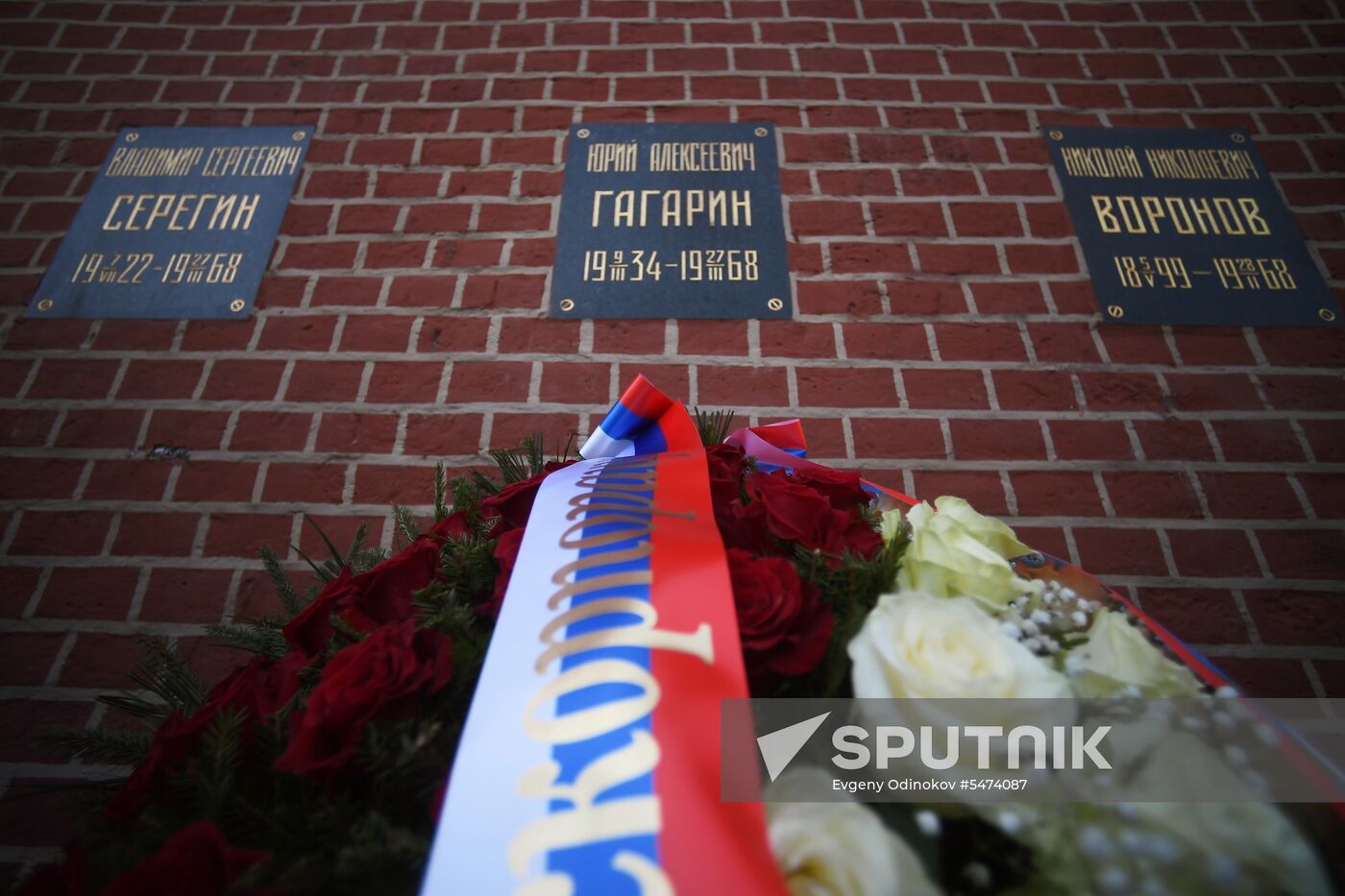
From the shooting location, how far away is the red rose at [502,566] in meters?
0.55

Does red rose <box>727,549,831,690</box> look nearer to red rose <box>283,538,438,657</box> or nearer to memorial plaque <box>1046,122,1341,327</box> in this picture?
red rose <box>283,538,438,657</box>

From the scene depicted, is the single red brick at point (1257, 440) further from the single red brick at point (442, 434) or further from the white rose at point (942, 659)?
the single red brick at point (442, 434)

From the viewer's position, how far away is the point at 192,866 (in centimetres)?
36

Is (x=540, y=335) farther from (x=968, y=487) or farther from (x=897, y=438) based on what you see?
(x=968, y=487)

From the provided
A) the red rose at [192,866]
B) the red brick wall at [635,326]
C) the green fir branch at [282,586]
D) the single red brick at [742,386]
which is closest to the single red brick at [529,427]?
the red brick wall at [635,326]

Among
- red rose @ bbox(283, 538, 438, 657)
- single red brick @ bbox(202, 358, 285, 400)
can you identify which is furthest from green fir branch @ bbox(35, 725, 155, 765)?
single red brick @ bbox(202, 358, 285, 400)

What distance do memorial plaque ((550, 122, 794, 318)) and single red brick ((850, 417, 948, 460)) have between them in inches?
10.8

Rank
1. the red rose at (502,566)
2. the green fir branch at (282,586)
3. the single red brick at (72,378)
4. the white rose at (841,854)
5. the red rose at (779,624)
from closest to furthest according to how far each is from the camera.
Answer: the white rose at (841,854) → the red rose at (779,624) → the red rose at (502,566) → the green fir branch at (282,586) → the single red brick at (72,378)

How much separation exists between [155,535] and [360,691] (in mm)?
1007

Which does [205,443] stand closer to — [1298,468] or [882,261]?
[882,261]

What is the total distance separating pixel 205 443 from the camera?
3.97 feet

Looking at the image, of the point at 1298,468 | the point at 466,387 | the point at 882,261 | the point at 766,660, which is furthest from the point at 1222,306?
the point at 466,387

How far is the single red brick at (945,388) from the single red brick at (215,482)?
4.01 ft

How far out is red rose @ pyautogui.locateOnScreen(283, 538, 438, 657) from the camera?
56 centimetres
